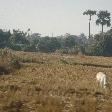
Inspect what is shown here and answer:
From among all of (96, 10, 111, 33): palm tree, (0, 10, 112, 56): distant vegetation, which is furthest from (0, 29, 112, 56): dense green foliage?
(96, 10, 111, 33): palm tree

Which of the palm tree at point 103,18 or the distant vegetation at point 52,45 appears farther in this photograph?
the palm tree at point 103,18

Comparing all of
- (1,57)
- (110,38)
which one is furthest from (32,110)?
(110,38)

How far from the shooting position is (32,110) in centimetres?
1197

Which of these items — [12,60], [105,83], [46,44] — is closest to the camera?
[105,83]

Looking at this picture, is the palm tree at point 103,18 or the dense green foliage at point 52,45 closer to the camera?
the dense green foliage at point 52,45

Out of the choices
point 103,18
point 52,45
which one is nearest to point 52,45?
point 52,45

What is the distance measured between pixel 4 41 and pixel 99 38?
834 inches

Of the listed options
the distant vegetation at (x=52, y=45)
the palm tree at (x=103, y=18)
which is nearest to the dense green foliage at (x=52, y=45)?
the distant vegetation at (x=52, y=45)

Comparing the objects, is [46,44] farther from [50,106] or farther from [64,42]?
[50,106]

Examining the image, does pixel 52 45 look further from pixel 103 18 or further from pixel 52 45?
pixel 103 18

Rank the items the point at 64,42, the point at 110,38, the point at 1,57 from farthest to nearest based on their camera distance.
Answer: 1. the point at 64,42
2. the point at 110,38
3. the point at 1,57

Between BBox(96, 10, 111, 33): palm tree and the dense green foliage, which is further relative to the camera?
BBox(96, 10, 111, 33): palm tree

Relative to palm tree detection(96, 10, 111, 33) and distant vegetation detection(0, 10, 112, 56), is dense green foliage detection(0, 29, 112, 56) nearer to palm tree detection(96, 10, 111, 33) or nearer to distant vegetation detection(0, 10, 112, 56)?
distant vegetation detection(0, 10, 112, 56)

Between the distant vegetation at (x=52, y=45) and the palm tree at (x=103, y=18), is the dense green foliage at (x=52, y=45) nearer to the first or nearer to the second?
the distant vegetation at (x=52, y=45)
